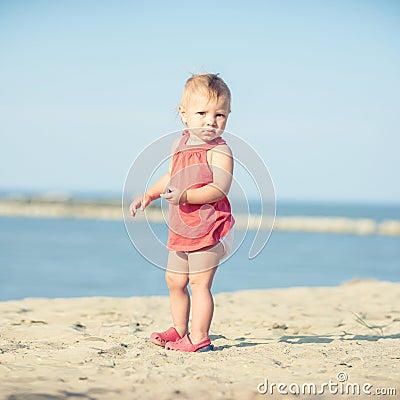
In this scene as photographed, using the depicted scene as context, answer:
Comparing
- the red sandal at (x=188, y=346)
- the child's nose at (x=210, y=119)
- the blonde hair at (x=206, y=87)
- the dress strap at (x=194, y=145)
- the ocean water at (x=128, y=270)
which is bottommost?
the ocean water at (x=128, y=270)

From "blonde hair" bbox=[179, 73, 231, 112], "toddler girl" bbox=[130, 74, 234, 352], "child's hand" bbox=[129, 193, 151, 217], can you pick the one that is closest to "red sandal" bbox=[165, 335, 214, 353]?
"toddler girl" bbox=[130, 74, 234, 352]

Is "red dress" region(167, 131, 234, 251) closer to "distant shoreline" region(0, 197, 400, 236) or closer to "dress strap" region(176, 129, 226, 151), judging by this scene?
"dress strap" region(176, 129, 226, 151)

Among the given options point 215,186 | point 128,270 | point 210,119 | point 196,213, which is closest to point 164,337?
point 196,213

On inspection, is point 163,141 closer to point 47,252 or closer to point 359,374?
point 359,374

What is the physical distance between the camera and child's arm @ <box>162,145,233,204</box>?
3684 millimetres

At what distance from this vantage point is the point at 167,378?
9.85 ft

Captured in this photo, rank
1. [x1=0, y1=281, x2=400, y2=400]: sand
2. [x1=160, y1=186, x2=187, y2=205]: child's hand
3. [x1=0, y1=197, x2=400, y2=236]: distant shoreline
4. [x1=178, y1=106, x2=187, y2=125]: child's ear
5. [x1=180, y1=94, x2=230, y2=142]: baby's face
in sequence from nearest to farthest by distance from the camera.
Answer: [x1=0, y1=281, x2=400, y2=400]: sand
[x1=160, y1=186, x2=187, y2=205]: child's hand
[x1=180, y1=94, x2=230, y2=142]: baby's face
[x1=178, y1=106, x2=187, y2=125]: child's ear
[x1=0, y1=197, x2=400, y2=236]: distant shoreline

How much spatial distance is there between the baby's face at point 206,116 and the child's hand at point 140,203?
1.47 feet

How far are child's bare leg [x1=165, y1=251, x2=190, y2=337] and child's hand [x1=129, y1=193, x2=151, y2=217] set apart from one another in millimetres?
300

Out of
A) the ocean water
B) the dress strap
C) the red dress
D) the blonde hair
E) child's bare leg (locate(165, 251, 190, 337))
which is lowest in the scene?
the ocean water

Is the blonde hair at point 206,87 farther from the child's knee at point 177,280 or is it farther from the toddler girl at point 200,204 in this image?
the child's knee at point 177,280

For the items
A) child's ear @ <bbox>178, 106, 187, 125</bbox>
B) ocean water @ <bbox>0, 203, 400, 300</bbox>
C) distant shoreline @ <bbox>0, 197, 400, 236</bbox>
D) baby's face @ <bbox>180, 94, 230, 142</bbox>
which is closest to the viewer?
baby's face @ <bbox>180, 94, 230, 142</bbox>

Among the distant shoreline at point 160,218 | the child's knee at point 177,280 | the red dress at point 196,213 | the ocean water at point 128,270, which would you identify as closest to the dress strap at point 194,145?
the red dress at point 196,213

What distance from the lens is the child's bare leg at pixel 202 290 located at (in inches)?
147
